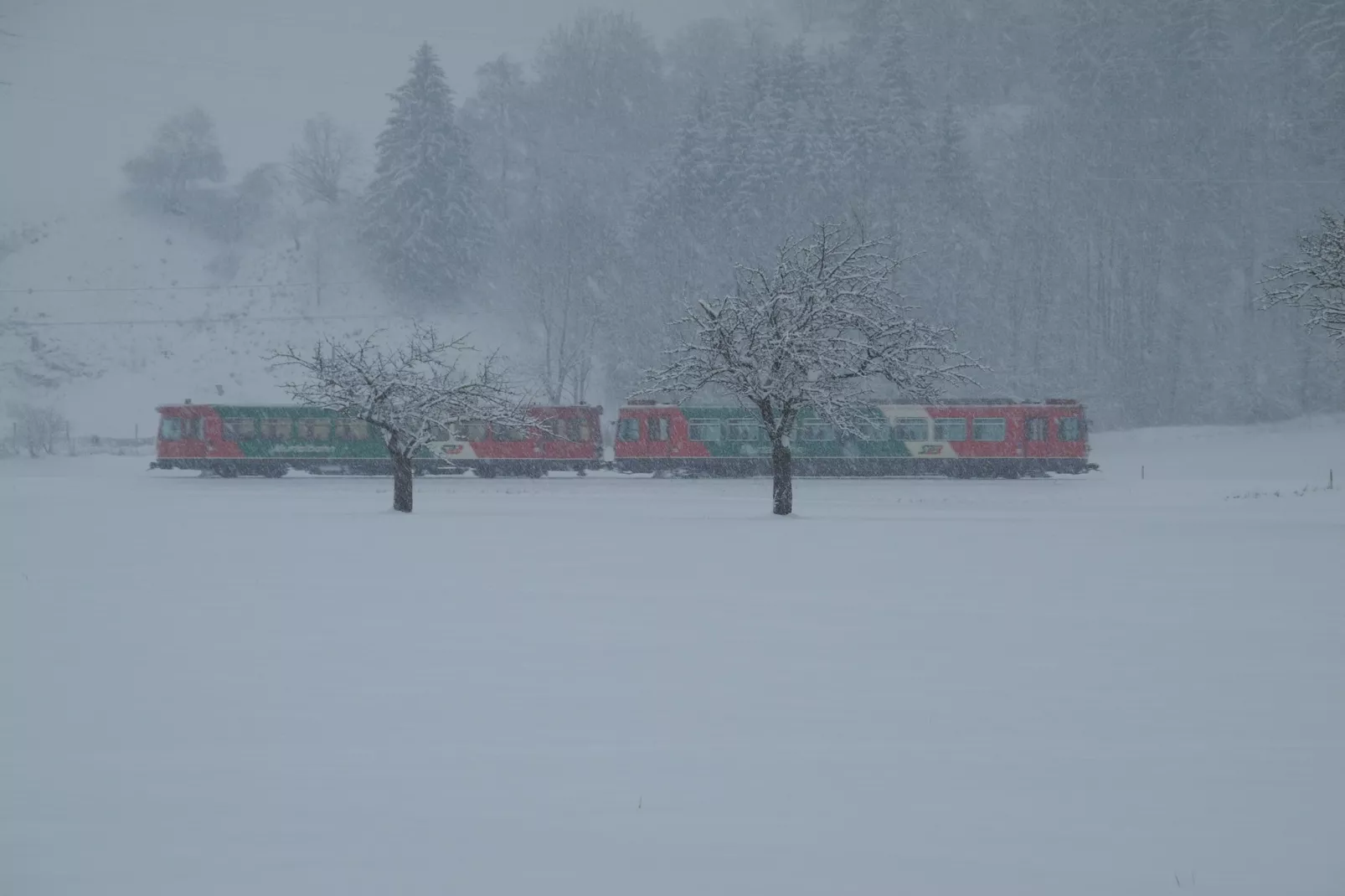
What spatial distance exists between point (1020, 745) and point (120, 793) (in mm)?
5371

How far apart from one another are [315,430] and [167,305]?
3717cm

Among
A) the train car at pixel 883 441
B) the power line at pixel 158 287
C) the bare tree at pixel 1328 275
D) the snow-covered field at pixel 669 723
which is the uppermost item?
the power line at pixel 158 287

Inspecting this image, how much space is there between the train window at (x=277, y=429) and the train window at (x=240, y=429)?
0.38 m

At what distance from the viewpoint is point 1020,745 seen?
773 cm

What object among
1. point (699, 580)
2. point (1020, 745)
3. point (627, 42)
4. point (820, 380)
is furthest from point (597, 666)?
point (627, 42)

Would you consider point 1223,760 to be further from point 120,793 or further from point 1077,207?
point 1077,207

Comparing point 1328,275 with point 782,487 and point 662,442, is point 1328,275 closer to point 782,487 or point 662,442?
point 782,487

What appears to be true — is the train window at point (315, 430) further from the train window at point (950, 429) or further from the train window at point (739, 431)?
the train window at point (950, 429)

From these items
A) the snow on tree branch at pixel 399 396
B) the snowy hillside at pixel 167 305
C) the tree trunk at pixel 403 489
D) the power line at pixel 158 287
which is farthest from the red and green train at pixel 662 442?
the power line at pixel 158 287

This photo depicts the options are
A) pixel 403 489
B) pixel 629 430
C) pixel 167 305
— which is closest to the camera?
pixel 403 489

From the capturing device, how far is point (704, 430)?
46219 mm

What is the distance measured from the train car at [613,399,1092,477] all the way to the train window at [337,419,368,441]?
971 cm

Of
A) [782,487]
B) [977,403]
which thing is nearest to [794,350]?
[782,487]

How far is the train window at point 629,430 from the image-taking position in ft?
152
